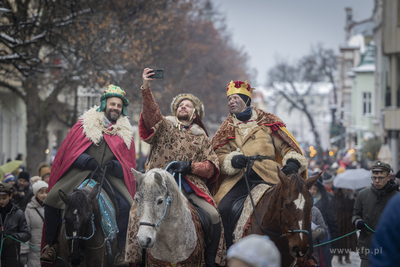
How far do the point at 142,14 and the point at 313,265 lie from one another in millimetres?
16714

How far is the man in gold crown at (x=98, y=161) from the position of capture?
722cm

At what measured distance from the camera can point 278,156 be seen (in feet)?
24.3

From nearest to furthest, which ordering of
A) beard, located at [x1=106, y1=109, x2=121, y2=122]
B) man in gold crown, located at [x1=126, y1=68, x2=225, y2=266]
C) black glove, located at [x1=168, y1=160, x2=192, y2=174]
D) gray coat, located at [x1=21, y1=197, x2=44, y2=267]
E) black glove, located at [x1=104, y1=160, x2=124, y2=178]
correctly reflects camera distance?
man in gold crown, located at [x1=126, y1=68, x2=225, y2=266] < black glove, located at [x1=168, y1=160, x2=192, y2=174] < black glove, located at [x1=104, y1=160, x2=124, y2=178] < beard, located at [x1=106, y1=109, x2=121, y2=122] < gray coat, located at [x1=21, y1=197, x2=44, y2=267]

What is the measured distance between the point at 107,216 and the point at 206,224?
5.15 ft

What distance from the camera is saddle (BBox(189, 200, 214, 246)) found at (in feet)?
19.9

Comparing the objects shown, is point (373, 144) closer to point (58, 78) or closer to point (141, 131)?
point (58, 78)

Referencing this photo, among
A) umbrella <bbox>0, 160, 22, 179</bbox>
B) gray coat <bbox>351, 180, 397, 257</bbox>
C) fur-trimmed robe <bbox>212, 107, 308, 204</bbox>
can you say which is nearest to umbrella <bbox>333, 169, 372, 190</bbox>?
gray coat <bbox>351, 180, 397, 257</bbox>

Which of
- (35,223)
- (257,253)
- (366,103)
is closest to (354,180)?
(35,223)

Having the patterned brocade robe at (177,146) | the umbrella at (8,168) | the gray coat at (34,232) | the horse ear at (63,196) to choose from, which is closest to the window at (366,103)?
the umbrella at (8,168)

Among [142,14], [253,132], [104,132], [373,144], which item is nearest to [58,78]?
[142,14]

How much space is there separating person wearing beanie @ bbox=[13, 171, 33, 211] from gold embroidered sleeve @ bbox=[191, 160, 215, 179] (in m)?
4.91

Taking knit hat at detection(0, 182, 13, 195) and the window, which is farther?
the window

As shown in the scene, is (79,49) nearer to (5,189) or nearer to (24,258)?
(24,258)

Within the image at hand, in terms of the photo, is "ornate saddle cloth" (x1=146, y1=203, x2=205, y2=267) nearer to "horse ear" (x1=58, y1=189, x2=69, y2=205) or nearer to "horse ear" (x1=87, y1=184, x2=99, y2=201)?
"horse ear" (x1=87, y1=184, x2=99, y2=201)
